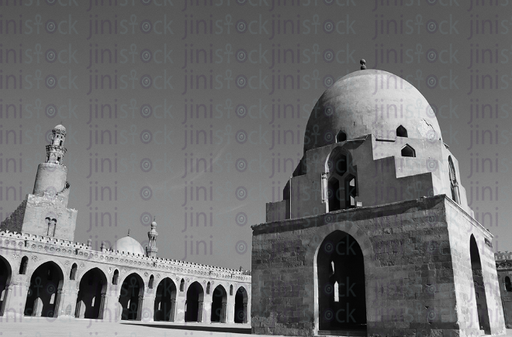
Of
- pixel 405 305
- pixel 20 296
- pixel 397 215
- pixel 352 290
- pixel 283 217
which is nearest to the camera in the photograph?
pixel 405 305

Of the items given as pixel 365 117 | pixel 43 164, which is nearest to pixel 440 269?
pixel 365 117

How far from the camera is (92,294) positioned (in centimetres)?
3183

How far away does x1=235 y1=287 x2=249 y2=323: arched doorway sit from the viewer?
134 feet

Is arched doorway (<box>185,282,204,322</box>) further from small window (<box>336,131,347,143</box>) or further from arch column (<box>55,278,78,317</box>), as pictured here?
small window (<box>336,131,347,143</box>)

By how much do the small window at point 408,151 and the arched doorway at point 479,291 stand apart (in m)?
3.13

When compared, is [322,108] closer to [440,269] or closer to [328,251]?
[328,251]

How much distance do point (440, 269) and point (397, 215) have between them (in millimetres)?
1740

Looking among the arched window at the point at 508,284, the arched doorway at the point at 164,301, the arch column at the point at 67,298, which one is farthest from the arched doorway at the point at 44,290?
the arched window at the point at 508,284

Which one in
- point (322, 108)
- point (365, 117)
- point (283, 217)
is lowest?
point (283, 217)

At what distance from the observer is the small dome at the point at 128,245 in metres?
39.6

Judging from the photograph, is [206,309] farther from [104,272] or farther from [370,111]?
[370,111]

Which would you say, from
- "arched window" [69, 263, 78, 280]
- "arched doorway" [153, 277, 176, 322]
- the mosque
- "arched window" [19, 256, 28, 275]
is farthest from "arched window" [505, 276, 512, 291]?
"arched window" [19, 256, 28, 275]

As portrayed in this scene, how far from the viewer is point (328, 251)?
12789 millimetres

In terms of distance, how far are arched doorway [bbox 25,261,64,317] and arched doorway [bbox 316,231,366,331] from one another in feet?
69.8
